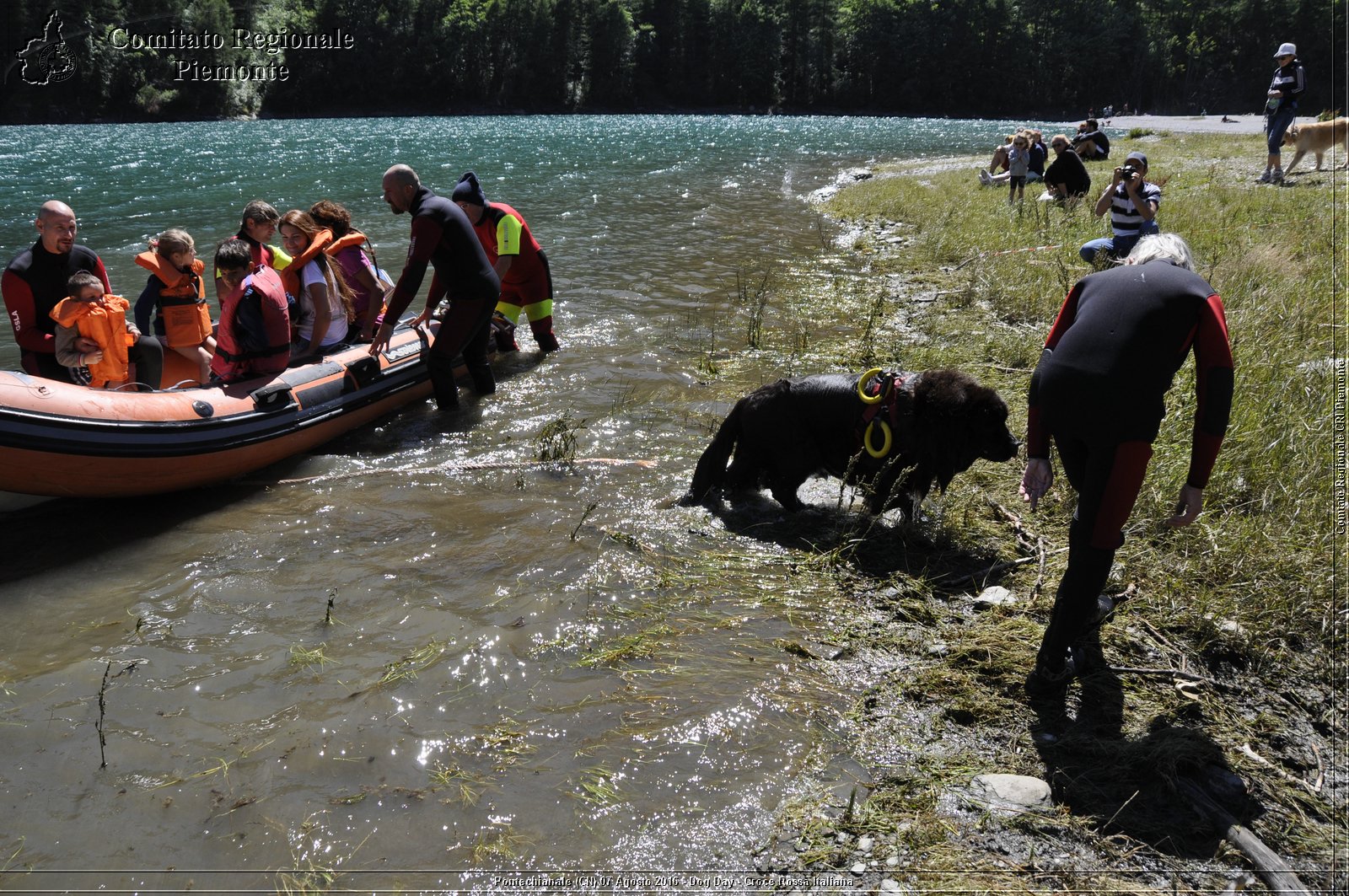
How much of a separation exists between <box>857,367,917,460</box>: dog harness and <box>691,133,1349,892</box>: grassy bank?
0.61 meters

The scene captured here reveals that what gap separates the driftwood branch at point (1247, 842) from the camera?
262 cm

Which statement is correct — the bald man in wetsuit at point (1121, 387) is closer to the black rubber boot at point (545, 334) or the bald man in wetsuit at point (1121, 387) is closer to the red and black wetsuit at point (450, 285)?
the red and black wetsuit at point (450, 285)

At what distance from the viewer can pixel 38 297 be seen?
20.4 ft

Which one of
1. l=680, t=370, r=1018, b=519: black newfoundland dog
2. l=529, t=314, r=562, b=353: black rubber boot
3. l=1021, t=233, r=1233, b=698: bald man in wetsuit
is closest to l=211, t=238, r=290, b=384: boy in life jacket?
l=529, t=314, r=562, b=353: black rubber boot

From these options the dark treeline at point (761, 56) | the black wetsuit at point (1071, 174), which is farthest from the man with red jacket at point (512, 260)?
the dark treeline at point (761, 56)

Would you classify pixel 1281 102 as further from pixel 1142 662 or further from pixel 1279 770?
pixel 1279 770

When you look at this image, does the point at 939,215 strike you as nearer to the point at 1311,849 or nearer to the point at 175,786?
the point at 1311,849

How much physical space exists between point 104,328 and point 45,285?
491mm

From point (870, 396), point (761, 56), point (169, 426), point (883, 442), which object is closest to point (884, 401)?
point (870, 396)

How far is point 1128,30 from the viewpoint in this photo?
81375mm

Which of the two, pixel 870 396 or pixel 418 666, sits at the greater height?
pixel 870 396

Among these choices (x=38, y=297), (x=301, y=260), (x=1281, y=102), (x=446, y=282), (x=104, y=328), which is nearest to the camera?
(x=38, y=297)

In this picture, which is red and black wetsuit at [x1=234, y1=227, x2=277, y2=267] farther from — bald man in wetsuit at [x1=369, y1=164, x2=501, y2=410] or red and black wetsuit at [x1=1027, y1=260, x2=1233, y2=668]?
red and black wetsuit at [x1=1027, y1=260, x2=1233, y2=668]

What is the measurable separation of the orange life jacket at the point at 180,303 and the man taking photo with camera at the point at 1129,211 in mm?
9000
